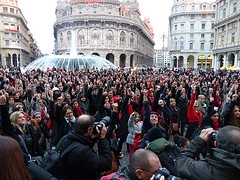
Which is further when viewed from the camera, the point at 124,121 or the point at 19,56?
the point at 19,56

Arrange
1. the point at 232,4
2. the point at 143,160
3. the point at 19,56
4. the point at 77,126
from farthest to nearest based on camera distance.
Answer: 1. the point at 19,56
2. the point at 232,4
3. the point at 77,126
4. the point at 143,160

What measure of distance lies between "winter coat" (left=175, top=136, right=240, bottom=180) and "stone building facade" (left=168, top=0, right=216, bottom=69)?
6145 centimetres

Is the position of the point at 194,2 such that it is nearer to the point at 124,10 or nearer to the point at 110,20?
the point at 124,10

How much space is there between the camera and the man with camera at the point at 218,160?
5.88 feet

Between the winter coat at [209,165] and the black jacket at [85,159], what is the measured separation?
86 centimetres

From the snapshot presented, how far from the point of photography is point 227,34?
121ft

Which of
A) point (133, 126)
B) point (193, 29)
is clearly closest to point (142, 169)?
point (133, 126)

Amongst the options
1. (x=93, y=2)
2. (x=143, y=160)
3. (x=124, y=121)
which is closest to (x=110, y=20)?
(x=93, y=2)

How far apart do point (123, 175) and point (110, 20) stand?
5277cm

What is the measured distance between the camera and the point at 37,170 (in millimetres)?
1886

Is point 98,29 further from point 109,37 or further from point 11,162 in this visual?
point 11,162

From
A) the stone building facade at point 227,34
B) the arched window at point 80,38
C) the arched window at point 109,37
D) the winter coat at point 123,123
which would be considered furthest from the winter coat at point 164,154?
the arched window at point 80,38

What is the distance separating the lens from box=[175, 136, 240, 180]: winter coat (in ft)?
5.86

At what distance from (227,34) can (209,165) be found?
4066 cm
